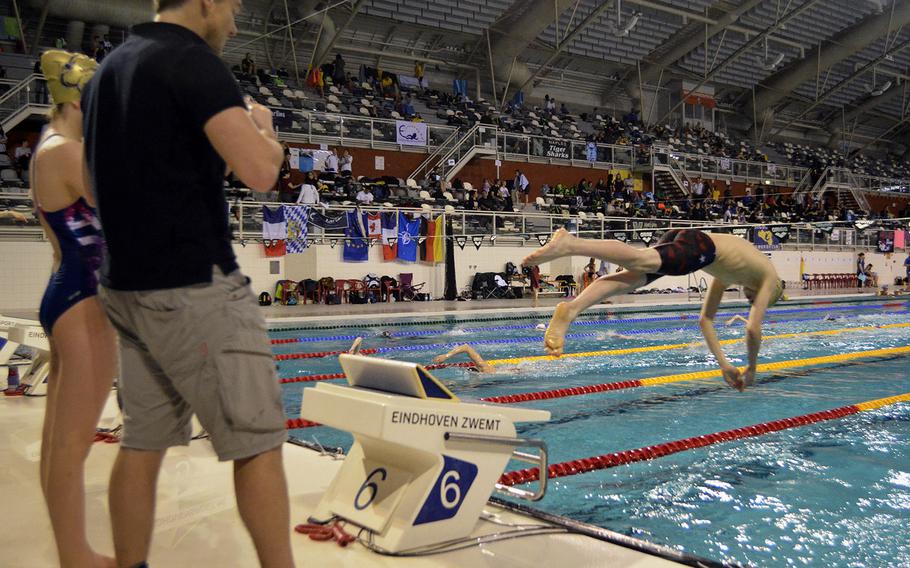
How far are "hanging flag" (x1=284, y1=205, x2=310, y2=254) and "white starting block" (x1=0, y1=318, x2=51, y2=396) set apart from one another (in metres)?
9.52

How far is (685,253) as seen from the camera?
442 centimetres

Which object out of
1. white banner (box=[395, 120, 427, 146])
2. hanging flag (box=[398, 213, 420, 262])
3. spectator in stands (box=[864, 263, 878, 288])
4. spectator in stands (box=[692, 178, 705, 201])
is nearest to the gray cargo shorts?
hanging flag (box=[398, 213, 420, 262])

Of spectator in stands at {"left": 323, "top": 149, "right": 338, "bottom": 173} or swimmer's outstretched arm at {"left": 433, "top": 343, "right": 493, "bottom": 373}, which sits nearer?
swimmer's outstretched arm at {"left": 433, "top": 343, "right": 493, "bottom": 373}

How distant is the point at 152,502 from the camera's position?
1.69 metres

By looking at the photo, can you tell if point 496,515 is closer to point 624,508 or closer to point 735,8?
point 624,508

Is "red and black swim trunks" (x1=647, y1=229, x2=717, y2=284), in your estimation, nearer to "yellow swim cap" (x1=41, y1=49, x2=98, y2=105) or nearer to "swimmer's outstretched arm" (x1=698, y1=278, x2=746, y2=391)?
"swimmer's outstretched arm" (x1=698, y1=278, x2=746, y2=391)

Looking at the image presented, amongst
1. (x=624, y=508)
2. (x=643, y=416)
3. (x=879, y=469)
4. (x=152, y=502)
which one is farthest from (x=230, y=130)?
(x=643, y=416)

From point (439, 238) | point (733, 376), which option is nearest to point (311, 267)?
point (439, 238)

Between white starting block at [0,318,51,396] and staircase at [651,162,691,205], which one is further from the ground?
staircase at [651,162,691,205]

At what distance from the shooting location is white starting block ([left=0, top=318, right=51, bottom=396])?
4598 millimetres

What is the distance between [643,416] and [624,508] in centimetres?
212

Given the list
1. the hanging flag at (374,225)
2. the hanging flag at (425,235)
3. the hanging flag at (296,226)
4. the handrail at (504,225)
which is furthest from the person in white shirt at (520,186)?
the hanging flag at (296,226)

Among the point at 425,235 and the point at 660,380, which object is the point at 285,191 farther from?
the point at 660,380

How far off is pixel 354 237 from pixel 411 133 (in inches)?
251
